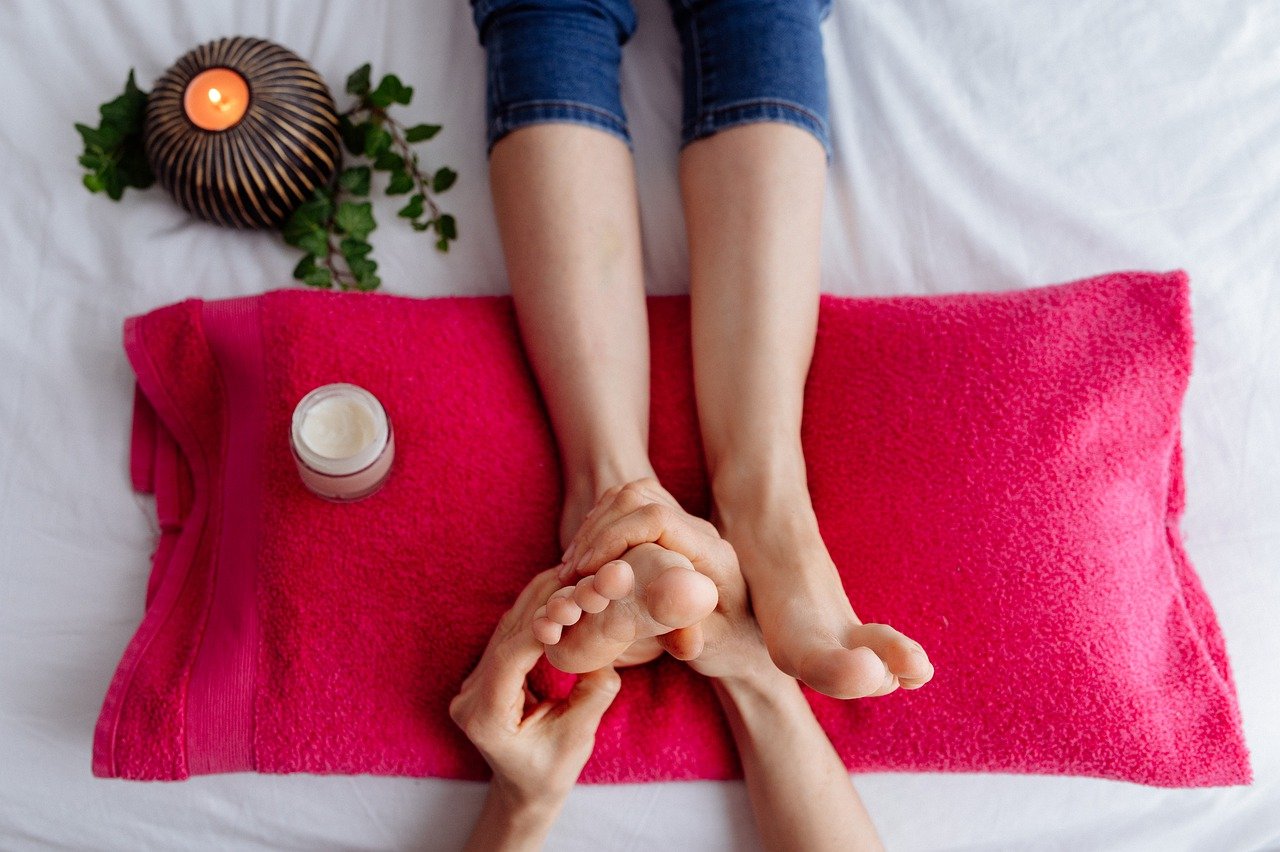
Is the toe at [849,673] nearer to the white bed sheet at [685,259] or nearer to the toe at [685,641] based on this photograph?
the toe at [685,641]

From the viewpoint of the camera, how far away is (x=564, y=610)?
495mm

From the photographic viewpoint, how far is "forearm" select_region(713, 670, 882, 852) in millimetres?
610

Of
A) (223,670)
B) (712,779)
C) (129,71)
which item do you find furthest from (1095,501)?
(129,71)

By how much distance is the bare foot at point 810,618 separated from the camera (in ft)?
1.52

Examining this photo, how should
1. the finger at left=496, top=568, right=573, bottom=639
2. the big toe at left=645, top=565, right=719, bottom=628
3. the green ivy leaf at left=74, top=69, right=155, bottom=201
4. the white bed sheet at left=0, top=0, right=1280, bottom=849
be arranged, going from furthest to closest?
1. the green ivy leaf at left=74, top=69, right=155, bottom=201
2. the white bed sheet at left=0, top=0, right=1280, bottom=849
3. the finger at left=496, top=568, right=573, bottom=639
4. the big toe at left=645, top=565, right=719, bottom=628

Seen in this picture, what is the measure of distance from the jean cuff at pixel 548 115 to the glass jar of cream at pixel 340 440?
0.24m

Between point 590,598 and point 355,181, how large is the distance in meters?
0.48

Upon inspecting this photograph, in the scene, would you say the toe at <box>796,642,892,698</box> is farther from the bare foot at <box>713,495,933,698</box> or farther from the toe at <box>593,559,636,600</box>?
the toe at <box>593,559,636,600</box>

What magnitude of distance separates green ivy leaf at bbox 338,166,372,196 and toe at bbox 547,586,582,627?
1.51 ft

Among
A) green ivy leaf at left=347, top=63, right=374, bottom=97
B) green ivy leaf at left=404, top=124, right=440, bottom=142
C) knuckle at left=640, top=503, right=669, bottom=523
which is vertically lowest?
knuckle at left=640, top=503, right=669, bottom=523

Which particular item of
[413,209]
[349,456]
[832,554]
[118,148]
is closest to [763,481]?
[832,554]

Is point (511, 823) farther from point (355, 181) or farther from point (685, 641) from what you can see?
point (355, 181)

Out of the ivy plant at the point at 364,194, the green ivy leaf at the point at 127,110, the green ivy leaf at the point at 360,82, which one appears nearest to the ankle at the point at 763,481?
the ivy plant at the point at 364,194

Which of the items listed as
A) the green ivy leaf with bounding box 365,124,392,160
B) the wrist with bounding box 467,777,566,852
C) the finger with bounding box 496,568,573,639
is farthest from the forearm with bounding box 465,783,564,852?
the green ivy leaf with bounding box 365,124,392,160
